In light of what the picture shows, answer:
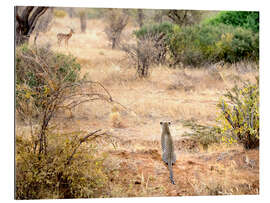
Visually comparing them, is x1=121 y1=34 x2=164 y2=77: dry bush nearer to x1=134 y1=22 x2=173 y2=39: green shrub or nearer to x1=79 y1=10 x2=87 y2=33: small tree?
x1=134 y1=22 x2=173 y2=39: green shrub

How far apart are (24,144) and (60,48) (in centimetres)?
146

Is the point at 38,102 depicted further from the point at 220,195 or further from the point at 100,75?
the point at 220,195

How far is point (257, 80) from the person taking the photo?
465cm

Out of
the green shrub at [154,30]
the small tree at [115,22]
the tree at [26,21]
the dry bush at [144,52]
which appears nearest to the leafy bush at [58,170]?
the tree at [26,21]

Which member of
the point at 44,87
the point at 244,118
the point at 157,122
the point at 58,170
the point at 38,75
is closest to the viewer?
the point at 58,170

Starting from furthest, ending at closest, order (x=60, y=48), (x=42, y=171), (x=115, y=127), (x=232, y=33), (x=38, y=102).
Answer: (x=232, y=33)
(x=60, y=48)
(x=115, y=127)
(x=38, y=102)
(x=42, y=171)

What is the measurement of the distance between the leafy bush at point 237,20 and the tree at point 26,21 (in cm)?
299

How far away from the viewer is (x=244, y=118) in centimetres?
454

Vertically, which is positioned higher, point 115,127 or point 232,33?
point 232,33

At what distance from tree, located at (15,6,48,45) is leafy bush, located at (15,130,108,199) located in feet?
4.77

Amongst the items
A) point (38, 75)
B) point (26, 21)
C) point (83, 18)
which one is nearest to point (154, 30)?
point (26, 21)

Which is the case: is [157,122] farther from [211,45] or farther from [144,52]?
[211,45]

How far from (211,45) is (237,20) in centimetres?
158
